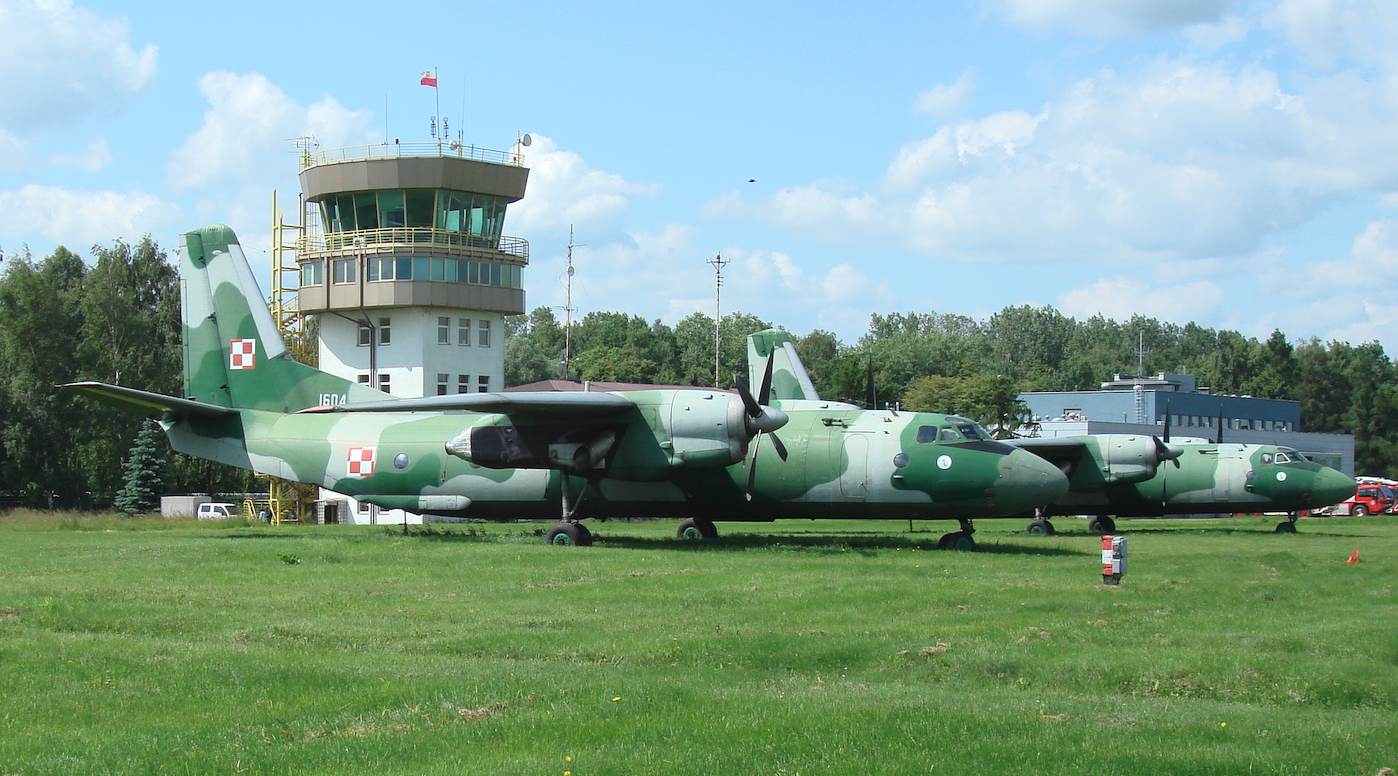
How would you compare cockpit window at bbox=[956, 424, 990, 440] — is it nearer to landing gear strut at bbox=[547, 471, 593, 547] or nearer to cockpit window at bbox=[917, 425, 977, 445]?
cockpit window at bbox=[917, 425, 977, 445]

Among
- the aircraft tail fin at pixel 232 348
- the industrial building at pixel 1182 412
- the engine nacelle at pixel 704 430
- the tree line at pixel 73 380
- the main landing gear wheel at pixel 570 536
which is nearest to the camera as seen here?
the engine nacelle at pixel 704 430

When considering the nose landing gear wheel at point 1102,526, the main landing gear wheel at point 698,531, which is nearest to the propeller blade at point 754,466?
the main landing gear wheel at point 698,531

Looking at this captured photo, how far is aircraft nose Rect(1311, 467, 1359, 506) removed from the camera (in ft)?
121

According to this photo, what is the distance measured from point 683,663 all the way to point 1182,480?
28.6 meters

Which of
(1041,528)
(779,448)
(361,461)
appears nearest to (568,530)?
(779,448)

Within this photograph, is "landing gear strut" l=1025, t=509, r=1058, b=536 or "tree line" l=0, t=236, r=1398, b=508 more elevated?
"tree line" l=0, t=236, r=1398, b=508

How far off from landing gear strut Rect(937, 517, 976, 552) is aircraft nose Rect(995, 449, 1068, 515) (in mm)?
1282

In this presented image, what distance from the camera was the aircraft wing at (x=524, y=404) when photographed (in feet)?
80.3

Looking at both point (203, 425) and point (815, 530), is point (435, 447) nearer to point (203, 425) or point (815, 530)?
point (203, 425)

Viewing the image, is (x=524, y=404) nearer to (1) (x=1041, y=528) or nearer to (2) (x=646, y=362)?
(1) (x=1041, y=528)

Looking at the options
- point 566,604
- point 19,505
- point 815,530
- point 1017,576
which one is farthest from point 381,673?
point 19,505

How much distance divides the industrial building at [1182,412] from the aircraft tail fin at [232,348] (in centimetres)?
5538

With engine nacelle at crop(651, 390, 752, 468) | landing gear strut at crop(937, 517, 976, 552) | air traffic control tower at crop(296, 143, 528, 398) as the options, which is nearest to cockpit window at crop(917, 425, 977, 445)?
landing gear strut at crop(937, 517, 976, 552)

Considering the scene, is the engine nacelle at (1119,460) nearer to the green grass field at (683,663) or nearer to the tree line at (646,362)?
the green grass field at (683,663)
